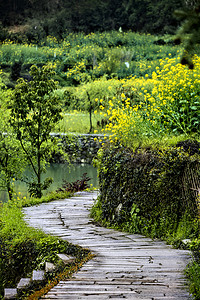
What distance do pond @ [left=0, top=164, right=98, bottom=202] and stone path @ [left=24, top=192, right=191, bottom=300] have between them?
6224 millimetres

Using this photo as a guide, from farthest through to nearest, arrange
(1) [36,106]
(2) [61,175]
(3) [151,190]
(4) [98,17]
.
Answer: (4) [98,17]
(2) [61,175]
(1) [36,106]
(3) [151,190]

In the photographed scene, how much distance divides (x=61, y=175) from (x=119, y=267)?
1161 cm

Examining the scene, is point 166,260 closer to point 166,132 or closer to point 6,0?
point 166,132

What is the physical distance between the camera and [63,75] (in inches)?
1153

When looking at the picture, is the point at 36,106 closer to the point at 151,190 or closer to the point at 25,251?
the point at 151,190

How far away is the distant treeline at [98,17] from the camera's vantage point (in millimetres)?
37625

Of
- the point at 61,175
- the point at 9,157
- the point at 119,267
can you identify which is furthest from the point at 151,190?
the point at 61,175

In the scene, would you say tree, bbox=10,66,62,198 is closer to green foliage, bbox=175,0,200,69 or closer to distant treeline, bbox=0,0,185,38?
green foliage, bbox=175,0,200,69

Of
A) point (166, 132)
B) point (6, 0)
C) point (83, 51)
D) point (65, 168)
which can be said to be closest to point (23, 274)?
point (166, 132)

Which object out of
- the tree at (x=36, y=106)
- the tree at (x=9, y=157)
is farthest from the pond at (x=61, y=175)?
the tree at (x=36, y=106)

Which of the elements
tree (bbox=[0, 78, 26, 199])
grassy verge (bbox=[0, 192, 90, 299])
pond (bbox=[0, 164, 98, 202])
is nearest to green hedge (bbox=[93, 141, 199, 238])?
grassy verge (bbox=[0, 192, 90, 299])

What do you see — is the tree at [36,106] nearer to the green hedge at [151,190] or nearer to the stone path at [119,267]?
the stone path at [119,267]

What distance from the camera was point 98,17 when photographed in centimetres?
3828

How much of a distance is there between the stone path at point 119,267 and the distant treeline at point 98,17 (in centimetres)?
3315
